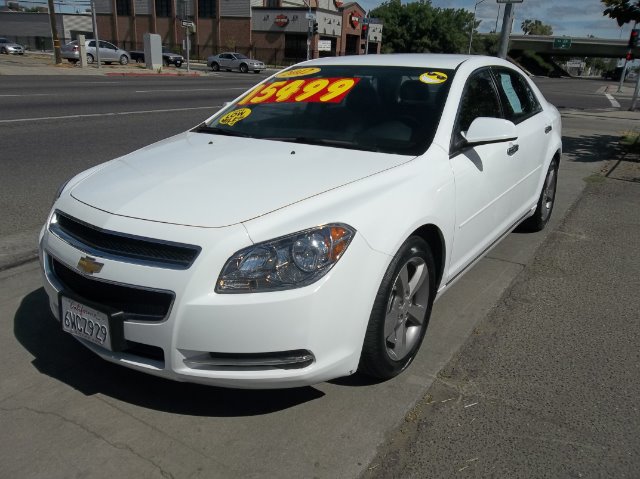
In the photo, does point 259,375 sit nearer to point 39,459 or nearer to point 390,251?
Result: point 390,251

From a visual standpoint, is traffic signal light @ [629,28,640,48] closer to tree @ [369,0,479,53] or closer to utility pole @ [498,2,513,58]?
utility pole @ [498,2,513,58]

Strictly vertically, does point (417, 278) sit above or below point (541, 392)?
above

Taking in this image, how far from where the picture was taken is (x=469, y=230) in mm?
3377

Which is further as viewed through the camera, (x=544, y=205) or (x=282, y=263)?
(x=544, y=205)

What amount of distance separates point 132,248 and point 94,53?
4241cm

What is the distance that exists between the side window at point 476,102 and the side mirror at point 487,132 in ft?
0.30

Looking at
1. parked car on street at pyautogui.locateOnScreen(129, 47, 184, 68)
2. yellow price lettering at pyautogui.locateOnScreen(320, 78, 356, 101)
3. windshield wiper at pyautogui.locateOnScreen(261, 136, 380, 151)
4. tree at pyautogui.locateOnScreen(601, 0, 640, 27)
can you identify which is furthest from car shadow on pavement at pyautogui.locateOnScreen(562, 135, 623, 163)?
parked car on street at pyautogui.locateOnScreen(129, 47, 184, 68)

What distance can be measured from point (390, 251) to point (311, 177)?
1.74 ft

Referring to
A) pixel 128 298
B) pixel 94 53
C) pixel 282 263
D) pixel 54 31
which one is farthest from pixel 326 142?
pixel 94 53

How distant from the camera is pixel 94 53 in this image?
130 feet

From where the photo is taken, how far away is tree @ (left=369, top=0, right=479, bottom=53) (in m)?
71.4

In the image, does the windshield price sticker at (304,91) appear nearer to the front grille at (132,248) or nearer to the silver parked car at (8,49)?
the front grille at (132,248)

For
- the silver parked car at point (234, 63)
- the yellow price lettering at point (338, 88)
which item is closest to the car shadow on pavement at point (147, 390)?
the yellow price lettering at point (338, 88)

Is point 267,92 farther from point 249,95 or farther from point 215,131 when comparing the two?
point 215,131
